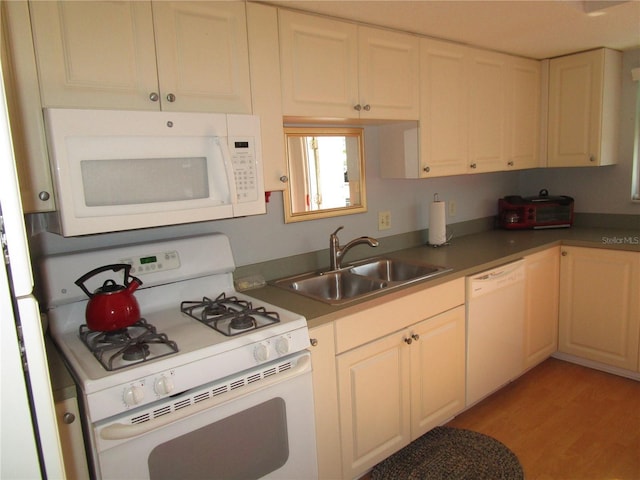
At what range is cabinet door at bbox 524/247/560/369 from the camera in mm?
2740

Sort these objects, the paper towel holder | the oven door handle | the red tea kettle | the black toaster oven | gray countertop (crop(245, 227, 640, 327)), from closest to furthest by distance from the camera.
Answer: the oven door handle
the red tea kettle
gray countertop (crop(245, 227, 640, 327))
the paper towel holder
the black toaster oven

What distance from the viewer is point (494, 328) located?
248 cm

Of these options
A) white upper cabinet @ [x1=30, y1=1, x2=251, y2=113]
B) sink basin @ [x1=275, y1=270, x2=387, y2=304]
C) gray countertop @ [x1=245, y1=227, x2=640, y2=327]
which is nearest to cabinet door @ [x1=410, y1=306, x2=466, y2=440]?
gray countertop @ [x1=245, y1=227, x2=640, y2=327]

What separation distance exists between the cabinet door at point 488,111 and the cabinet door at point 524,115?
0.07 metres

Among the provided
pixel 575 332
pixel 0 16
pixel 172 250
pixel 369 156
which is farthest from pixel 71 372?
pixel 575 332

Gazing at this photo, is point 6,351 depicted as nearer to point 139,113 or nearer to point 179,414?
point 179,414

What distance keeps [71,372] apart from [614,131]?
3.45 meters

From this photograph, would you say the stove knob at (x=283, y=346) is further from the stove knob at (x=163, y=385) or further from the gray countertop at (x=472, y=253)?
the stove knob at (x=163, y=385)

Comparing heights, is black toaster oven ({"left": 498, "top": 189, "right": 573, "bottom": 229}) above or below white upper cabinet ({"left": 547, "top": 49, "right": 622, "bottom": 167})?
below

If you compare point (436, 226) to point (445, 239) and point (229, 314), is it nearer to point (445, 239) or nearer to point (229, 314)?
point (445, 239)

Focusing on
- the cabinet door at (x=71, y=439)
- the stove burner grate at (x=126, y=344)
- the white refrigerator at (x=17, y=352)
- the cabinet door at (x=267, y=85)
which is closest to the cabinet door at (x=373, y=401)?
the stove burner grate at (x=126, y=344)

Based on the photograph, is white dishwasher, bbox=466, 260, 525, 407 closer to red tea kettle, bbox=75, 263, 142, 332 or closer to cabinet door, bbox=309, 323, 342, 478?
cabinet door, bbox=309, 323, 342, 478

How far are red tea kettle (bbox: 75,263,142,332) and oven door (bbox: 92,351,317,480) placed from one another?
1.04ft

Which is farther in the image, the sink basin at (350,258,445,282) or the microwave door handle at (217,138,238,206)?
the sink basin at (350,258,445,282)
